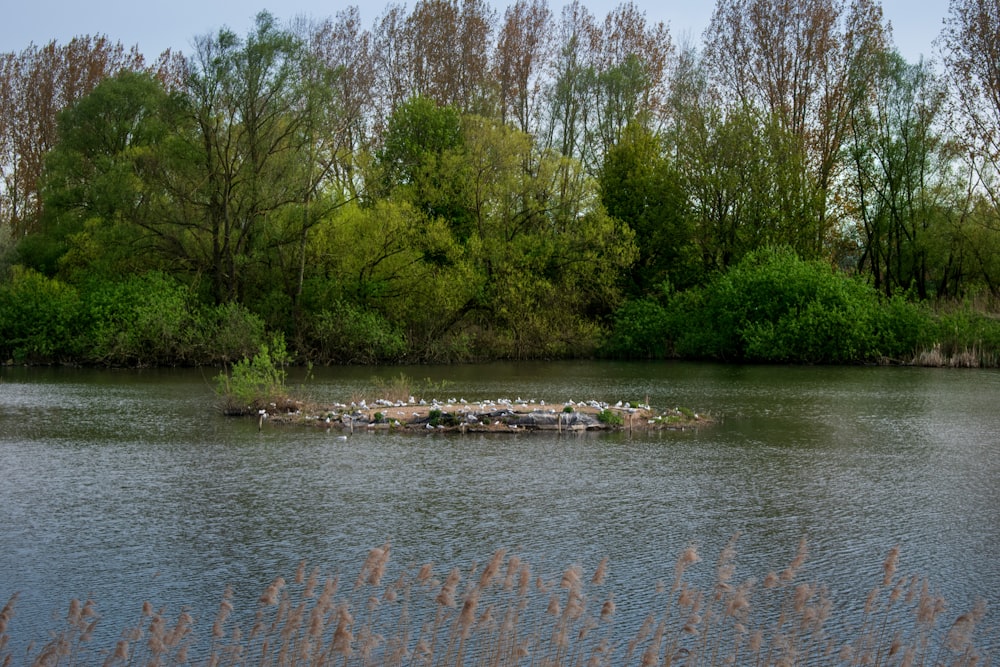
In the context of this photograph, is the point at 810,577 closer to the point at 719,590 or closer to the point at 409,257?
the point at 719,590

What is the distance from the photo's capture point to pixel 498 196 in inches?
1768

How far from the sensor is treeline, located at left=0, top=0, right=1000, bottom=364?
39.5m

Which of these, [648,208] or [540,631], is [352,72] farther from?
[540,631]

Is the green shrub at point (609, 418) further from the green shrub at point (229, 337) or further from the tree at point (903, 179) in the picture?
the tree at point (903, 179)

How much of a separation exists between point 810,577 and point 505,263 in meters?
35.6

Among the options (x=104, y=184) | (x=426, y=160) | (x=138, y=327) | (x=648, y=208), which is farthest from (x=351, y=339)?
(x=648, y=208)

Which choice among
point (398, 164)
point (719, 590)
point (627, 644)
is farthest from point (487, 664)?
point (398, 164)

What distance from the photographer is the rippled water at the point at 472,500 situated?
30.2 feet

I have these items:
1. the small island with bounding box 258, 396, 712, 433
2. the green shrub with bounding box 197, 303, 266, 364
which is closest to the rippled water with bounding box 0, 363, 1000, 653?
the small island with bounding box 258, 396, 712, 433

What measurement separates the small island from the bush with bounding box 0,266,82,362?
20.9 m

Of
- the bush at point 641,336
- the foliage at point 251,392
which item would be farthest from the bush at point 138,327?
the foliage at point 251,392

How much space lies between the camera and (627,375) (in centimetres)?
3319

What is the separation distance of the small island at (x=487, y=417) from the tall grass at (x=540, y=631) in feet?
32.5

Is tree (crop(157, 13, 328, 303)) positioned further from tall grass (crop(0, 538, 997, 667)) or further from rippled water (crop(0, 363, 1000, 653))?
tall grass (crop(0, 538, 997, 667))
